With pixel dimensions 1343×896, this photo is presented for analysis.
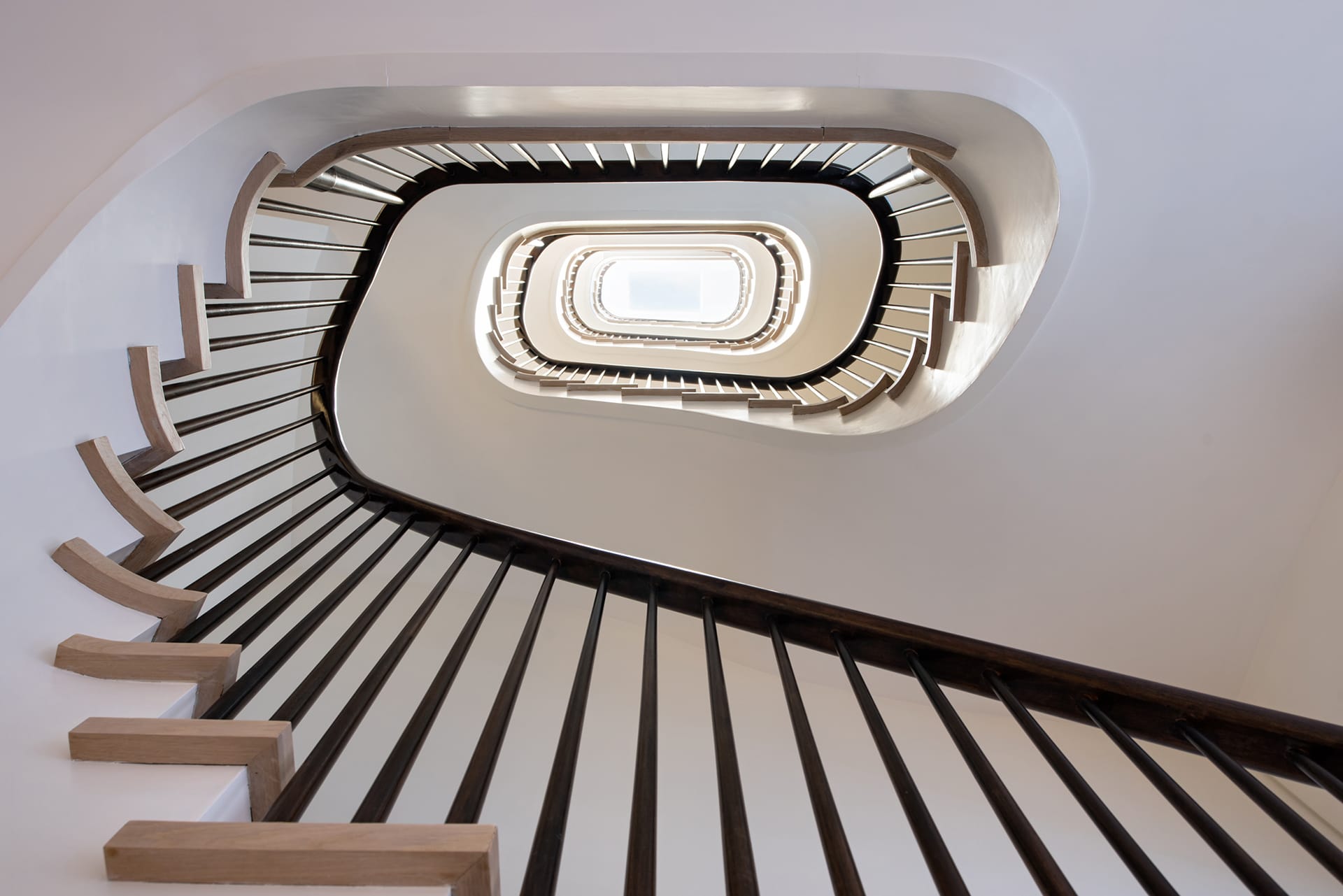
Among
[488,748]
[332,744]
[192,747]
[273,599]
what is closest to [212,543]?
[273,599]

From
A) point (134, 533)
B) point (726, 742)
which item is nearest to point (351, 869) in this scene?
point (726, 742)

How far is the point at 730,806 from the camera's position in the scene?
946mm

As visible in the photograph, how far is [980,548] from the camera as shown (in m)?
2.65

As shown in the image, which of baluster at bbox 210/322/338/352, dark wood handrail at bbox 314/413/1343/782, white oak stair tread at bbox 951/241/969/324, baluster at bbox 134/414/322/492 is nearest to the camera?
dark wood handrail at bbox 314/413/1343/782

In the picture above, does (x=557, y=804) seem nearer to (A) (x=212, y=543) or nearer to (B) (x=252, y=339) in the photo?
(A) (x=212, y=543)

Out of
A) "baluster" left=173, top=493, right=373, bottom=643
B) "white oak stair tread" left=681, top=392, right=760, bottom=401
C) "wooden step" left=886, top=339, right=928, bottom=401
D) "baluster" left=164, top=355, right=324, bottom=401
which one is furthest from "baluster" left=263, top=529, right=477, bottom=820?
"white oak stair tread" left=681, top=392, right=760, bottom=401

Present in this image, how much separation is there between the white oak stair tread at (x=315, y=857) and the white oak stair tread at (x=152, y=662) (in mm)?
444

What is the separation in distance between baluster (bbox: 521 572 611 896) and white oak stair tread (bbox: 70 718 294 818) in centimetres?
45

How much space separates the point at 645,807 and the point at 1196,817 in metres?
0.74

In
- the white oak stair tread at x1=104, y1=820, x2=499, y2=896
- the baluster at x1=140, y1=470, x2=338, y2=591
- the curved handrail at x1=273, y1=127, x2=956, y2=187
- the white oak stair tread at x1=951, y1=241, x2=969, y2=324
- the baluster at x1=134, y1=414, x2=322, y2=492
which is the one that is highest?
the curved handrail at x1=273, y1=127, x2=956, y2=187

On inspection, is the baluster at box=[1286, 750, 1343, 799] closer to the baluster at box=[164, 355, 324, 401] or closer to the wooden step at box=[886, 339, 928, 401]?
the wooden step at box=[886, 339, 928, 401]

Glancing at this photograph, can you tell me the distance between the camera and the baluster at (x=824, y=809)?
0.82 meters

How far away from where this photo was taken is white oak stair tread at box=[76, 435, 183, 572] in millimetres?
1467

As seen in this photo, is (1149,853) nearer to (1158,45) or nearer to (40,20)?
(1158,45)
